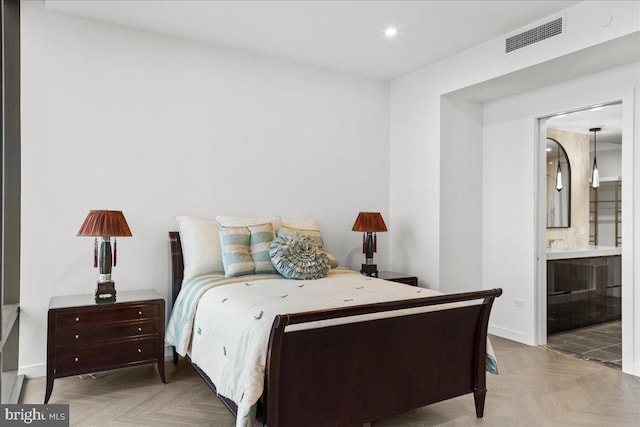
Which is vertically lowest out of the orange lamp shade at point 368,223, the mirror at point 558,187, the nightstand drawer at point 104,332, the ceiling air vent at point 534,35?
the nightstand drawer at point 104,332

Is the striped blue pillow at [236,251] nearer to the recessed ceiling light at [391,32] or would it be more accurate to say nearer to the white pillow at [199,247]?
the white pillow at [199,247]

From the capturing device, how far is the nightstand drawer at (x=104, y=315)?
2959mm

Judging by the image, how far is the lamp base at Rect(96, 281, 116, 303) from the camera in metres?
3.20

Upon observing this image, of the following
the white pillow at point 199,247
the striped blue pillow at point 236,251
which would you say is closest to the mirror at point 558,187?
the striped blue pillow at point 236,251

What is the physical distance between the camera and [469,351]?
2756mm

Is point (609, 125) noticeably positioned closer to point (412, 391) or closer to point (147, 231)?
point (412, 391)

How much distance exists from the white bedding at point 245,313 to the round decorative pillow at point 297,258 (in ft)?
0.28

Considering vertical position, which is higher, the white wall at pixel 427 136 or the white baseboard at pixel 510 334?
the white wall at pixel 427 136

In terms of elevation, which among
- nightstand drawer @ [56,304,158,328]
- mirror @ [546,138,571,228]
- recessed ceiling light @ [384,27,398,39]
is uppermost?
recessed ceiling light @ [384,27,398,39]

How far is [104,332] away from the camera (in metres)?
3.09

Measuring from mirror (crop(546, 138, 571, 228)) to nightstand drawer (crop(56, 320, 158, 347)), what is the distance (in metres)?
4.40

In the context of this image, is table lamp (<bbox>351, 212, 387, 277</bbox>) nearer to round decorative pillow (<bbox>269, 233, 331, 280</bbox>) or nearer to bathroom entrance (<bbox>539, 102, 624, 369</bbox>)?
round decorative pillow (<bbox>269, 233, 331, 280</bbox>)

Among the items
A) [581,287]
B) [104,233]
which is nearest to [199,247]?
[104,233]

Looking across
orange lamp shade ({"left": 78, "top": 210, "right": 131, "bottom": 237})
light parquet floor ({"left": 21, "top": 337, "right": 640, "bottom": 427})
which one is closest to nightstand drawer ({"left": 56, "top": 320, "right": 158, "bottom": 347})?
light parquet floor ({"left": 21, "top": 337, "right": 640, "bottom": 427})
